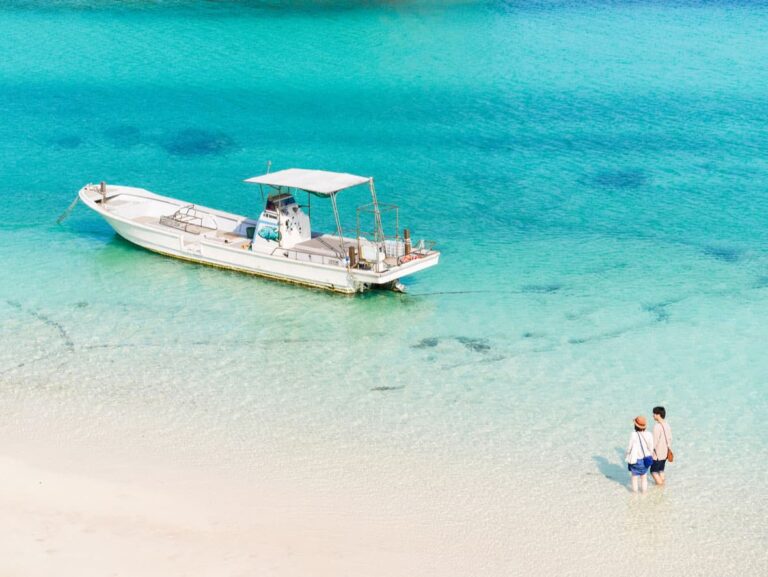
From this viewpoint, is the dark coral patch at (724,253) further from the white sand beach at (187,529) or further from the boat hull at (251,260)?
the white sand beach at (187,529)

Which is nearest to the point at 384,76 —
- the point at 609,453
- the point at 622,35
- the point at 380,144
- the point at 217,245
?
the point at 380,144

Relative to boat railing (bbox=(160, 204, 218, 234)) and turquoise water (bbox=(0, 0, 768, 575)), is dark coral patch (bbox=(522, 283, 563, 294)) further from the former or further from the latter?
boat railing (bbox=(160, 204, 218, 234))

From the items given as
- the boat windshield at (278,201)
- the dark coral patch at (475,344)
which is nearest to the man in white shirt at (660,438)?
the dark coral patch at (475,344)

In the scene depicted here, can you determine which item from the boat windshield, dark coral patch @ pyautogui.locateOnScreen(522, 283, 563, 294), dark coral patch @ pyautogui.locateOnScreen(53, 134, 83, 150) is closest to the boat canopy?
the boat windshield

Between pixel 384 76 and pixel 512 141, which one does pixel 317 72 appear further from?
pixel 512 141

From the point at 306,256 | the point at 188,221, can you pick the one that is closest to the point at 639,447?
the point at 306,256
